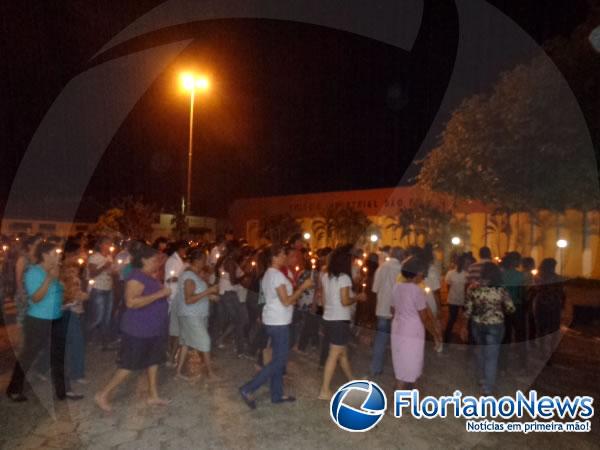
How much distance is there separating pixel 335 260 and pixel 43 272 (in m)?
3.31

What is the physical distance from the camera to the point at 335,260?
6.02 meters

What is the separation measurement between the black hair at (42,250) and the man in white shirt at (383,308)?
14.4 ft

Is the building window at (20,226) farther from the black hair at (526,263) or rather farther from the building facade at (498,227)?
the black hair at (526,263)

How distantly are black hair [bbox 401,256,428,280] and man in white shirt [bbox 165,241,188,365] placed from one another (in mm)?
3094

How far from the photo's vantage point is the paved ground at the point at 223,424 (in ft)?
16.2

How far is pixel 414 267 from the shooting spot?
5.91 m

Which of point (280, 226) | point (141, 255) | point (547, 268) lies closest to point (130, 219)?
point (280, 226)

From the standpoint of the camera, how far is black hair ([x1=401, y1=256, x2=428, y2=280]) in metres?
5.89

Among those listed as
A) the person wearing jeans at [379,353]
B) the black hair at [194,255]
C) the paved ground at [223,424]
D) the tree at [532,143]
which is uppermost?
the tree at [532,143]

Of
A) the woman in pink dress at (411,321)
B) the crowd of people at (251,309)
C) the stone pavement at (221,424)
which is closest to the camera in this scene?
the stone pavement at (221,424)

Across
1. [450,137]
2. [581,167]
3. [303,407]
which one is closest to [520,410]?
[303,407]

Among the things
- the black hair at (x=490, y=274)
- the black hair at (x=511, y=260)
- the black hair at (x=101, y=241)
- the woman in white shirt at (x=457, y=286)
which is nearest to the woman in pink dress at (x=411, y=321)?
the black hair at (x=490, y=274)

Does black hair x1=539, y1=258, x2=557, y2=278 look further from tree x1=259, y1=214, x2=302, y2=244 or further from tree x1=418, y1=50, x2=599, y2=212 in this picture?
tree x1=259, y1=214, x2=302, y2=244

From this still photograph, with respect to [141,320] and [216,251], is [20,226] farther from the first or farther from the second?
[141,320]
